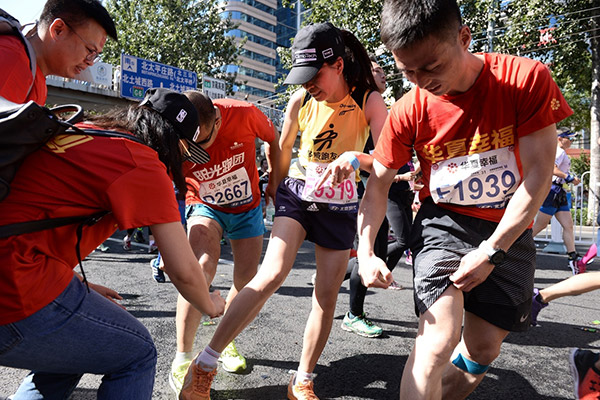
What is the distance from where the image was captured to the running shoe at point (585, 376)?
2.14 meters

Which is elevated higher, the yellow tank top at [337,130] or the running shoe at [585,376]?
the yellow tank top at [337,130]

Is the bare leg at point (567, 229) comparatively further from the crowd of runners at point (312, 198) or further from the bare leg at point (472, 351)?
the bare leg at point (472, 351)

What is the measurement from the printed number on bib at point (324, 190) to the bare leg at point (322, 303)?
11.5 inches

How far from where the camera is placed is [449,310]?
1.71 meters

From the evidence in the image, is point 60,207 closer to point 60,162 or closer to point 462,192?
point 60,162

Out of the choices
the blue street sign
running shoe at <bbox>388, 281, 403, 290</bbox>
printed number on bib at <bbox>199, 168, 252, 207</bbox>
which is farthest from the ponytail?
the blue street sign

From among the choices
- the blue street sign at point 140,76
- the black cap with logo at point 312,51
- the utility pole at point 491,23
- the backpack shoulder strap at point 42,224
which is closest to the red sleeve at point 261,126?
the black cap with logo at point 312,51

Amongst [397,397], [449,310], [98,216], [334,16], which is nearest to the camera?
[98,216]

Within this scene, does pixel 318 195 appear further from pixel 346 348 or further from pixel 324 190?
pixel 346 348

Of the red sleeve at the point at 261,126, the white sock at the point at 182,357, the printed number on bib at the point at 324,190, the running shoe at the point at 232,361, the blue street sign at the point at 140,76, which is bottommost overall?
the running shoe at the point at 232,361

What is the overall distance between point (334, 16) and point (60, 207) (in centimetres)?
2105

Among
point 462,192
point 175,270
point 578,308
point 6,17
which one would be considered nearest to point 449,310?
point 462,192

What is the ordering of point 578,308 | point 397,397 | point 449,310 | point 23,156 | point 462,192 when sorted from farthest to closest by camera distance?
point 578,308 < point 397,397 < point 462,192 < point 449,310 < point 23,156

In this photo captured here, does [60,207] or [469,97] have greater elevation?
[469,97]
